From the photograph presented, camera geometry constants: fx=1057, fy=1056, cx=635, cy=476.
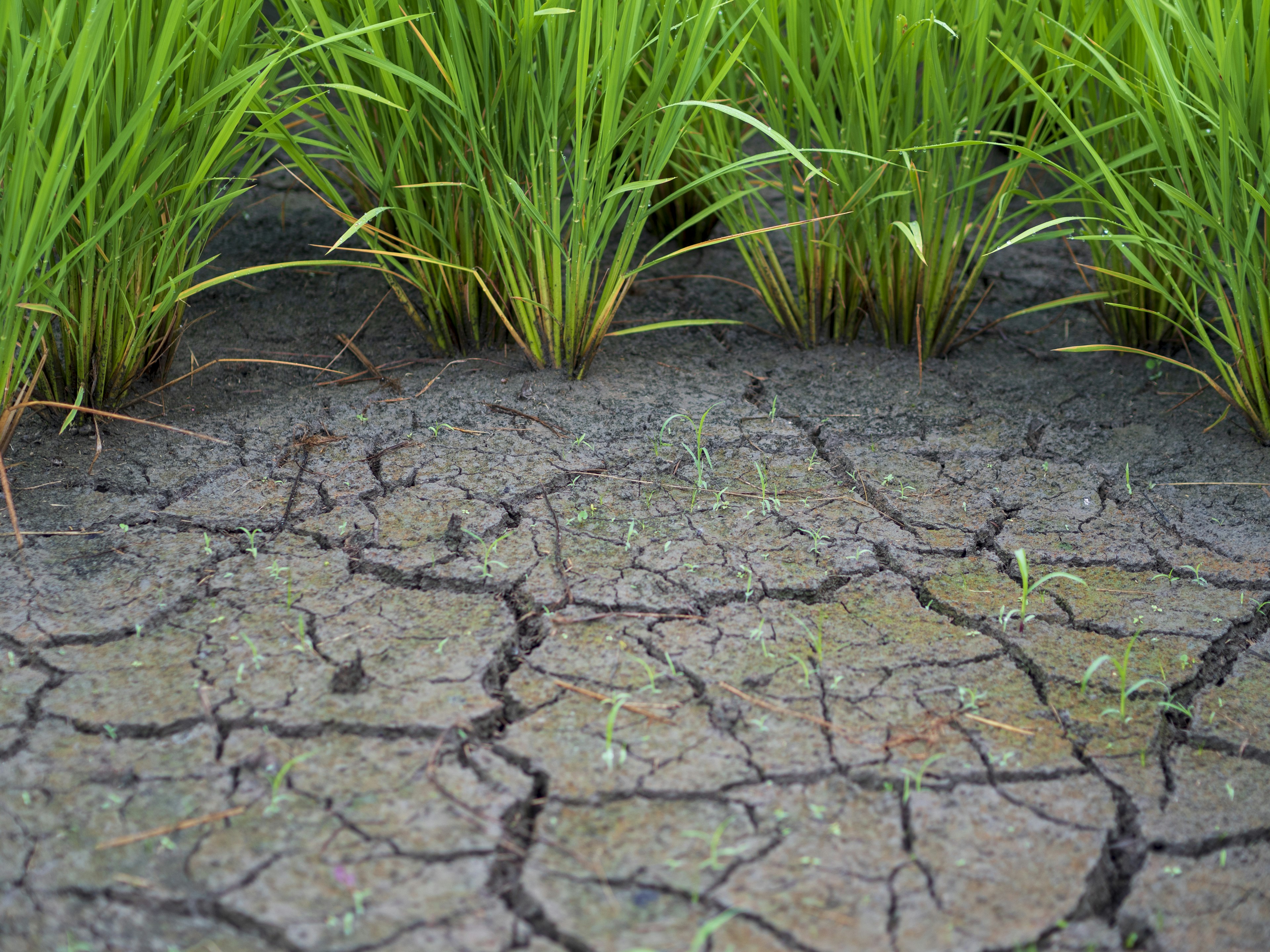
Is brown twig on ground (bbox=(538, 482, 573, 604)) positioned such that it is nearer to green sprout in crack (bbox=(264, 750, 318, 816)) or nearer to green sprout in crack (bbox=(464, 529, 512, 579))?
green sprout in crack (bbox=(464, 529, 512, 579))

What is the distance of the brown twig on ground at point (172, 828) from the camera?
1048mm

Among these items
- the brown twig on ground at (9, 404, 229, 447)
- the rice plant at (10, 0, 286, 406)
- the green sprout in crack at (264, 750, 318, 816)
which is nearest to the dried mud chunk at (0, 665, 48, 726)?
the green sprout in crack at (264, 750, 318, 816)

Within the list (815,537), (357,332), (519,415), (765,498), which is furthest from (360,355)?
(815,537)

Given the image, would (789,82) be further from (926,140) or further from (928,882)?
(928,882)

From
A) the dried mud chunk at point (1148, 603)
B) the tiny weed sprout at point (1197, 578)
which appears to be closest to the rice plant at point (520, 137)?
the dried mud chunk at point (1148, 603)

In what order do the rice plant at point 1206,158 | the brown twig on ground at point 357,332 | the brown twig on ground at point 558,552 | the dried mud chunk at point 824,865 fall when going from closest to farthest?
the dried mud chunk at point 824,865 → the brown twig on ground at point 558,552 → the rice plant at point 1206,158 → the brown twig on ground at point 357,332

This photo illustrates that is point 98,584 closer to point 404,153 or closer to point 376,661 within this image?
point 376,661

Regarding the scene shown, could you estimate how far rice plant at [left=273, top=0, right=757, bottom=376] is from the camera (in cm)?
166

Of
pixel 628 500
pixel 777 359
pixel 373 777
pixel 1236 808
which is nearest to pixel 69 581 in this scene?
pixel 373 777

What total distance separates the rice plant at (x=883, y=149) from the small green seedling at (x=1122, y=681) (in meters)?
0.69

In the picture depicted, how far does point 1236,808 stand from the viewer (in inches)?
44.6

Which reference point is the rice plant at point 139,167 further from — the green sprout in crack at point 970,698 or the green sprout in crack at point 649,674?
the green sprout in crack at point 970,698

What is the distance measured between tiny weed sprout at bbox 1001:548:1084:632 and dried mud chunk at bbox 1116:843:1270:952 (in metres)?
0.39

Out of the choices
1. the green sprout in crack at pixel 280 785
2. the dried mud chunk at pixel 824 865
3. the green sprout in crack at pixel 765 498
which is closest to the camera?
the dried mud chunk at pixel 824 865
